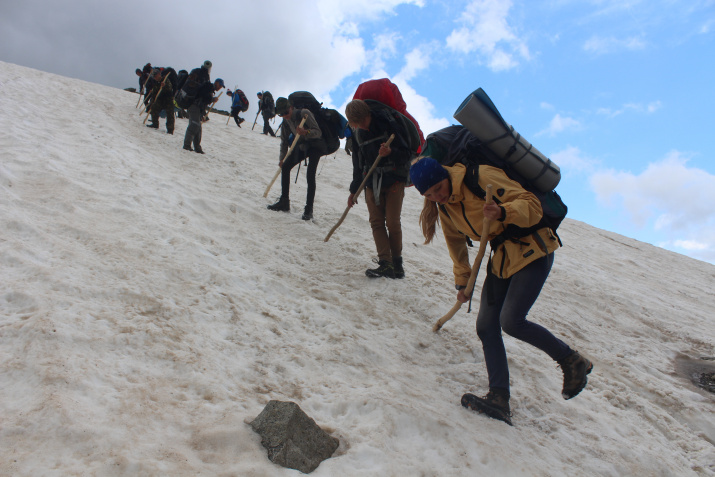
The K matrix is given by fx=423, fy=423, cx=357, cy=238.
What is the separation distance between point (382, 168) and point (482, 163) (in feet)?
7.43

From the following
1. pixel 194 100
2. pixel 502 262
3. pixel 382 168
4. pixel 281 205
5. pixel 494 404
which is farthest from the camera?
pixel 194 100

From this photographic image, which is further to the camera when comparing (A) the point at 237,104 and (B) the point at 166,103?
(A) the point at 237,104

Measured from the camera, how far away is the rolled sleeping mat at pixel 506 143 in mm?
3307

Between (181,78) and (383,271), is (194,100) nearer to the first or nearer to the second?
(181,78)

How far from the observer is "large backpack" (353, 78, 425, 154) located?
5648mm

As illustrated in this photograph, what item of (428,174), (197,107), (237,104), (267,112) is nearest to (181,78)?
(197,107)

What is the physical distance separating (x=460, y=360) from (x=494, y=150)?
2.26 metres

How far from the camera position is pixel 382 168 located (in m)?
5.62

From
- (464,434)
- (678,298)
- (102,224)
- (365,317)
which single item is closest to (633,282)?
(678,298)

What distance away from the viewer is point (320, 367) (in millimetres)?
3703

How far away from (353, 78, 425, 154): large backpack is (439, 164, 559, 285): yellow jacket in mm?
2293

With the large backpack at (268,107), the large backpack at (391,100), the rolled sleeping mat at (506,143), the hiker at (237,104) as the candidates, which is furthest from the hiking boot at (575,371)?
the large backpack at (268,107)

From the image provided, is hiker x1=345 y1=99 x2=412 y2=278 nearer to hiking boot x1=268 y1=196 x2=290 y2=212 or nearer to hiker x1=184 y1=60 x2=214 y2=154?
hiking boot x1=268 y1=196 x2=290 y2=212

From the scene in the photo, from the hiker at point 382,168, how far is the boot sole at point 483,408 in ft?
8.53
